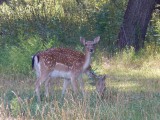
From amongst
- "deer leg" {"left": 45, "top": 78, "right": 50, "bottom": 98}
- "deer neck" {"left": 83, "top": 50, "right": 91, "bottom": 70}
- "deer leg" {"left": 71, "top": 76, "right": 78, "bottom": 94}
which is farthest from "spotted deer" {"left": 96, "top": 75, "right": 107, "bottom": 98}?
"deer neck" {"left": 83, "top": 50, "right": 91, "bottom": 70}

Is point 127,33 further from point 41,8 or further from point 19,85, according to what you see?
point 19,85

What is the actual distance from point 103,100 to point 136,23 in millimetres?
7733

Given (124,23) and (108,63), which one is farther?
(124,23)

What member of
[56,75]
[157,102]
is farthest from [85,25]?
[157,102]

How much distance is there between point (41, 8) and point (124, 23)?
9.45ft

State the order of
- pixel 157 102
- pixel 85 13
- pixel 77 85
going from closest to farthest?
pixel 157 102 → pixel 77 85 → pixel 85 13

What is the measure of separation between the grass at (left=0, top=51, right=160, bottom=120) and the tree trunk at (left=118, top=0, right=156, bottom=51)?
1941 mm

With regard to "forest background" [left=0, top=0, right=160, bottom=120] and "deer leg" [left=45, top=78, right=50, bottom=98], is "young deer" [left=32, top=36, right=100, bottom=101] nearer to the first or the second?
"deer leg" [left=45, top=78, right=50, bottom=98]

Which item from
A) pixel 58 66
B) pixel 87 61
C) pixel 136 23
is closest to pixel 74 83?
pixel 58 66

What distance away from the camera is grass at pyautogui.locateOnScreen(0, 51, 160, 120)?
792cm

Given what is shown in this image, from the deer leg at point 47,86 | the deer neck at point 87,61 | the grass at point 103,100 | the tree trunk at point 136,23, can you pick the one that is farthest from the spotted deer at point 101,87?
the tree trunk at point 136,23

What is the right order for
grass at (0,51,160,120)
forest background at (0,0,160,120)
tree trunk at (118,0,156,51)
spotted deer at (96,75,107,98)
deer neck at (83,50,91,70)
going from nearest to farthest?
grass at (0,51,160,120) < forest background at (0,0,160,120) < spotted deer at (96,75,107,98) < deer neck at (83,50,91,70) < tree trunk at (118,0,156,51)

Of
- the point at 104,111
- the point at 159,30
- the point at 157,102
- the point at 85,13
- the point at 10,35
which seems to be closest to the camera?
the point at 104,111

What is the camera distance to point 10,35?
694 inches
